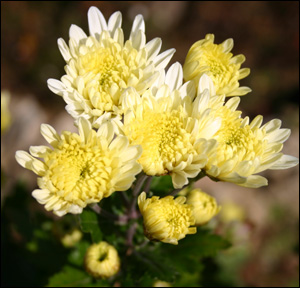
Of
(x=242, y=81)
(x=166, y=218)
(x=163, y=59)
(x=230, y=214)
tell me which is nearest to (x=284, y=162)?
(x=166, y=218)

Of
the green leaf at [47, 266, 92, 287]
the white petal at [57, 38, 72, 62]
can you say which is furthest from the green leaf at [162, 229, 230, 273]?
the white petal at [57, 38, 72, 62]

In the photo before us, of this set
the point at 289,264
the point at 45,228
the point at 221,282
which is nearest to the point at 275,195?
the point at 289,264

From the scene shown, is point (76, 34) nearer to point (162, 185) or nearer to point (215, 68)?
point (215, 68)

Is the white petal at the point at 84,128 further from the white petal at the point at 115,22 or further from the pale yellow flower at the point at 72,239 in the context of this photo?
the pale yellow flower at the point at 72,239

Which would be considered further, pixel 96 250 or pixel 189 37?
pixel 189 37

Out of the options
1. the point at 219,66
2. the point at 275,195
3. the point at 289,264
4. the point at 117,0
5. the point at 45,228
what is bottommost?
the point at 289,264

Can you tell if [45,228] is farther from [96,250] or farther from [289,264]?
[289,264]

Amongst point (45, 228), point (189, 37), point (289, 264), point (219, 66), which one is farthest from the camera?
point (189, 37)

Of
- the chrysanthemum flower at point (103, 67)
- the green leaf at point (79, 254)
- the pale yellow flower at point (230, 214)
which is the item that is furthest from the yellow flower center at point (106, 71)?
the pale yellow flower at point (230, 214)
